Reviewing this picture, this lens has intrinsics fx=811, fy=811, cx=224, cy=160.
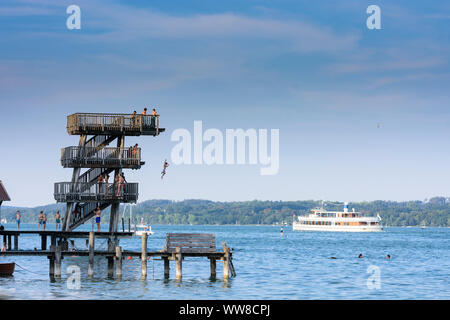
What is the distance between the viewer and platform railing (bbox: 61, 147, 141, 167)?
61.5m

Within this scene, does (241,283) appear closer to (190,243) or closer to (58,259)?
(190,243)

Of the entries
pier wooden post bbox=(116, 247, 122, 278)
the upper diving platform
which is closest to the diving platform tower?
the upper diving platform

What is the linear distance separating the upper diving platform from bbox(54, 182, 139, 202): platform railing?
3980mm

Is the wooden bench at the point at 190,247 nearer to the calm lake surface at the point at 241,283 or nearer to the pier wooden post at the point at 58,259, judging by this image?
the calm lake surface at the point at 241,283

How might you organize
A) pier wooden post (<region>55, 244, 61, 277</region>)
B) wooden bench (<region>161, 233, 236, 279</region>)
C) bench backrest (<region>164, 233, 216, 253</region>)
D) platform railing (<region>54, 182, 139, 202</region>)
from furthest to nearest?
1. platform railing (<region>54, 182, 139, 202</region>)
2. pier wooden post (<region>55, 244, 61, 277</region>)
3. bench backrest (<region>164, 233, 216, 253</region>)
4. wooden bench (<region>161, 233, 236, 279</region>)

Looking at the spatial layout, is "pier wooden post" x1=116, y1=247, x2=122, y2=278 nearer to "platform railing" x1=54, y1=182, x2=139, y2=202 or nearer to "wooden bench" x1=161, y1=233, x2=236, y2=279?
"wooden bench" x1=161, y1=233, x2=236, y2=279

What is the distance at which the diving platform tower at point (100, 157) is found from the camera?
61.5 m

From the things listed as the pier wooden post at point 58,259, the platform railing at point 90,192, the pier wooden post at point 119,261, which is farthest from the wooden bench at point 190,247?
the platform railing at point 90,192

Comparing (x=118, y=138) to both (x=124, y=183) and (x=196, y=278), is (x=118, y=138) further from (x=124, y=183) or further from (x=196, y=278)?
(x=196, y=278)

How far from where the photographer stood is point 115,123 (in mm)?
61688

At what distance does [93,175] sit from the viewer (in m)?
62.8

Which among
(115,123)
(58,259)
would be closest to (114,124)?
(115,123)
